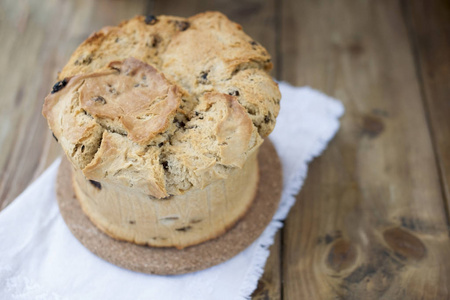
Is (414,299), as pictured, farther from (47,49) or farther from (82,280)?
(47,49)

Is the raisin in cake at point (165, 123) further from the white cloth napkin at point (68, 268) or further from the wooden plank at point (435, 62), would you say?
the wooden plank at point (435, 62)

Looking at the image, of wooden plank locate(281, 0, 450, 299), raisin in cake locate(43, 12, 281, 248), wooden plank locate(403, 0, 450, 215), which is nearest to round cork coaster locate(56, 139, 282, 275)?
raisin in cake locate(43, 12, 281, 248)

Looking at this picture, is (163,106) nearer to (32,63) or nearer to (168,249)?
(168,249)

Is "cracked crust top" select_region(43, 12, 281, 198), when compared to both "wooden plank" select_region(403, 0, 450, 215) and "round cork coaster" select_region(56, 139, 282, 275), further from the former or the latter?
"wooden plank" select_region(403, 0, 450, 215)

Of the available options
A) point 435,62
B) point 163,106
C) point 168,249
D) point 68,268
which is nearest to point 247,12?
point 435,62

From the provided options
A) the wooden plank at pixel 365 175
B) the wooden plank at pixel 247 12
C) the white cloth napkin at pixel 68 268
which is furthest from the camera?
the wooden plank at pixel 247 12

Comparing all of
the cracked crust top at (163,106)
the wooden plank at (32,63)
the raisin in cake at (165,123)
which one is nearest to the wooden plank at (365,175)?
the raisin in cake at (165,123)

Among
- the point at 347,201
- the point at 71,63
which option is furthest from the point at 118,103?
the point at 347,201
